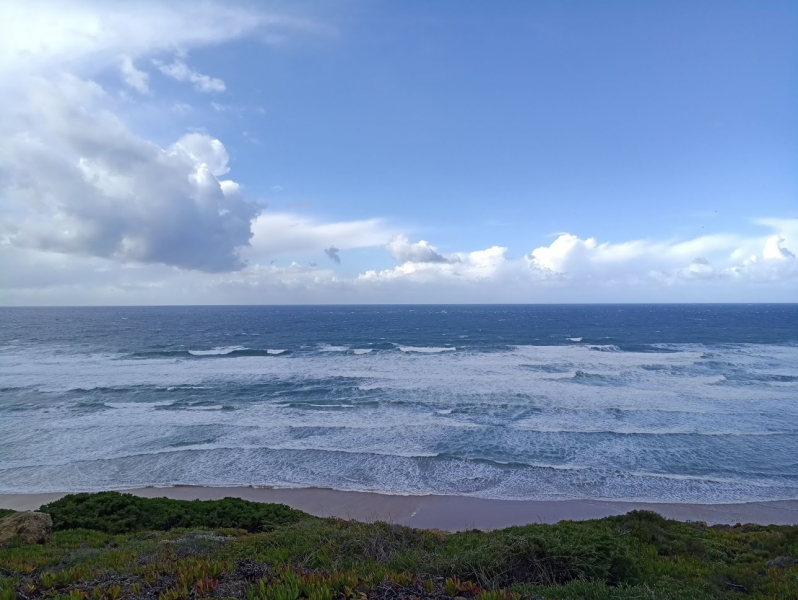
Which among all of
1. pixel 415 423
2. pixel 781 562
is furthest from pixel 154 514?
pixel 781 562

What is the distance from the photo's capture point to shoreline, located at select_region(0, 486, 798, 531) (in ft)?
51.8

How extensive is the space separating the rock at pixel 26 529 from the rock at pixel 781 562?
16.1 metres

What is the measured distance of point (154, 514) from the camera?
13.1 metres

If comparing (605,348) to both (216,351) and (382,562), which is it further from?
(382,562)

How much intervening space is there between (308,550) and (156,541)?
438cm

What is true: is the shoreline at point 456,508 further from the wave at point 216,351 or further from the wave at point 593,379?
the wave at point 216,351

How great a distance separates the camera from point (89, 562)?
821 cm

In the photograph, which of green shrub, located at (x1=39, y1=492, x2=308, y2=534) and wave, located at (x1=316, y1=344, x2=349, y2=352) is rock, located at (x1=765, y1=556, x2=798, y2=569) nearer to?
green shrub, located at (x1=39, y1=492, x2=308, y2=534)

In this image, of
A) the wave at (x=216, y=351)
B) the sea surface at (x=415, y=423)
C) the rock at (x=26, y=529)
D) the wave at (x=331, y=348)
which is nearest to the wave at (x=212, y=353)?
the wave at (x=216, y=351)

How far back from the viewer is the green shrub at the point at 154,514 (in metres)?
12.5

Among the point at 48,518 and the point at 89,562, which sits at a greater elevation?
the point at 89,562

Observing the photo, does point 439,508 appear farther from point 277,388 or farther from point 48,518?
point 277,388

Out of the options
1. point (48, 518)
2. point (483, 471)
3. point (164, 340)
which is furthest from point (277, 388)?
point (164, 340)

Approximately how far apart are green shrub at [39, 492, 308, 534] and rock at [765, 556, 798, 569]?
11.1 meters
